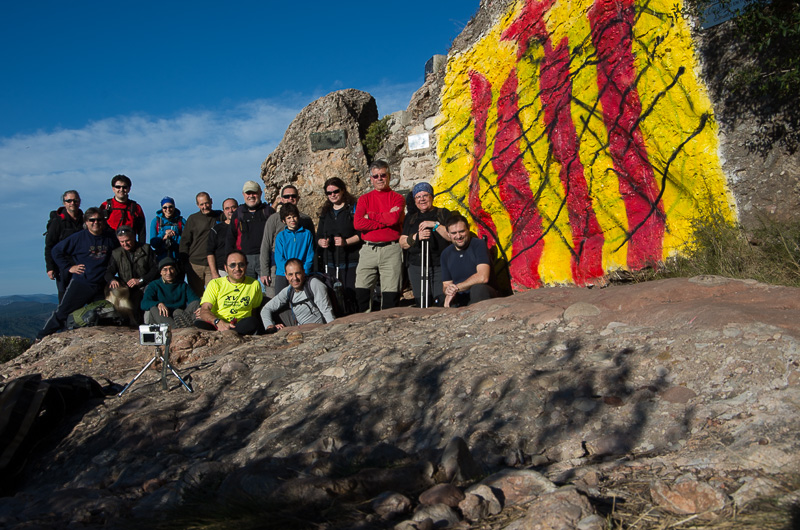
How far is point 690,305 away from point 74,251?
6037 millimetres

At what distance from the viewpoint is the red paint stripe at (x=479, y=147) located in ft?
21.5

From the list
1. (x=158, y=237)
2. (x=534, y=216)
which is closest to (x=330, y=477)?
(x=534, y=216)

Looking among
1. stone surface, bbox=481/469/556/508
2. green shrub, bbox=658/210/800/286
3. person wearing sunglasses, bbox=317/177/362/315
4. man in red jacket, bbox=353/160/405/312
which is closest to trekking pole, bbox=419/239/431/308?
man in red jacket, bbox=353/160/405/312

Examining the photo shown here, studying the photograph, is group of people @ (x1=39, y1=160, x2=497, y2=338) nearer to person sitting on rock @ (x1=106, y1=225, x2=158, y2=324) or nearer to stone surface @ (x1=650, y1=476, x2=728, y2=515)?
person sitting on rock @ (x1=106, y1=225, x2=158, y2=324)

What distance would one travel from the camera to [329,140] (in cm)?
819

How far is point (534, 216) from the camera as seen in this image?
6164 millimetres

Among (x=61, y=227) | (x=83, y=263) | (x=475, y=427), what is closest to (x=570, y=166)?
(x=475, y=427)

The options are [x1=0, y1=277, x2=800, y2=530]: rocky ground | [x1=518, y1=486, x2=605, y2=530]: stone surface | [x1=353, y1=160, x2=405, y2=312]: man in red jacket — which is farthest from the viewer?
[x1=353, y1=160, x2=405, y2=312]: man in red jacket

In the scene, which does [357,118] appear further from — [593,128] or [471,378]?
[471,378]

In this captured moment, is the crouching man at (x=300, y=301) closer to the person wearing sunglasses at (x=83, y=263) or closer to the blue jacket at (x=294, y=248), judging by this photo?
the blue jacket at (x=294, y=248)

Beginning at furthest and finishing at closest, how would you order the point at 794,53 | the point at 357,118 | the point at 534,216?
1. the point at 357,118
2. the point at 534,216
3. the point at 794,53

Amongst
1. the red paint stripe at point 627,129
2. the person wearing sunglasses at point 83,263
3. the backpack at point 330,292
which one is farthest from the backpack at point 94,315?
the red paint stripe at point 627,129

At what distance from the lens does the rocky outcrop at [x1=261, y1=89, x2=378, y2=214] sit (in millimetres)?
8055

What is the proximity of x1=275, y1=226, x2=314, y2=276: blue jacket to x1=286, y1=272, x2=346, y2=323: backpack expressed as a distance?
12.6 inches
